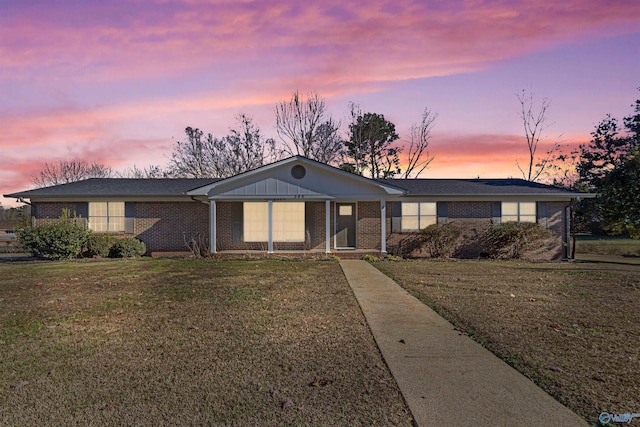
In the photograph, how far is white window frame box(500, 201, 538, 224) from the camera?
1984 centimetres

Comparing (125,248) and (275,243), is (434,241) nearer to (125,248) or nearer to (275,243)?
(275,243)

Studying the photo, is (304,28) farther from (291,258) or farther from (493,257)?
(493,257)

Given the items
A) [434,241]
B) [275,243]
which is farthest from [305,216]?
[434,241]

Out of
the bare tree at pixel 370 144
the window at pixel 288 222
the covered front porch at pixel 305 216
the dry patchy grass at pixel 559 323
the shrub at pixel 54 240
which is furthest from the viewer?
the bare tree at pixel 370 144

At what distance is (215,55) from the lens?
1473 centimetres

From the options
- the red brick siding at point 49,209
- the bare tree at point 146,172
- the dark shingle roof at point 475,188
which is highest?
the bare tree at point 146,172

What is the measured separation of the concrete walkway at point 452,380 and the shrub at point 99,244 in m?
14.3

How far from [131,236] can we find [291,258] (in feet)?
24.0

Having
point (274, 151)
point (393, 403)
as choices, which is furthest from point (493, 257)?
point (274, 151)

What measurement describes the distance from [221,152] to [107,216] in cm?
2309

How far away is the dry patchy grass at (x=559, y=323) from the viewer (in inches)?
167

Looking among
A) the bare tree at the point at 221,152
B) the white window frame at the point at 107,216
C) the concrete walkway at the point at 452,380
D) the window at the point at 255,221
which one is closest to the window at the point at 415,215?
the window at the point at 255,221

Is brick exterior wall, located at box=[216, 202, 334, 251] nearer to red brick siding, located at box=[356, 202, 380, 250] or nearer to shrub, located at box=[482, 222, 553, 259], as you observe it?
red brick siding, located at box=[356, 202, 380, 250]

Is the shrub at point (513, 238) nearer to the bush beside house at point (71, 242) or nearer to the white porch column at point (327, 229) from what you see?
the white porch column at point (327, 229)
